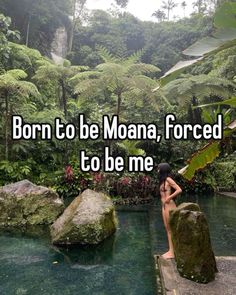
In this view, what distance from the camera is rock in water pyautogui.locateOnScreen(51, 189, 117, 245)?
514 cm

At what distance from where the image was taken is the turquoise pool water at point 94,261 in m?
3.74

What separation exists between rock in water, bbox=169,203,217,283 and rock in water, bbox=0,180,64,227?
3.40 m

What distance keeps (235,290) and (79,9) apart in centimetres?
2471

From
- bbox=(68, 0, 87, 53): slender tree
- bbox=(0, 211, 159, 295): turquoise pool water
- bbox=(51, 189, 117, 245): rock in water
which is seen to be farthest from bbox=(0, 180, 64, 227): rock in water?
bbox=(68, 0, 87, 53): slender tree

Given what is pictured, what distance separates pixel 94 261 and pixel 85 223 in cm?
72

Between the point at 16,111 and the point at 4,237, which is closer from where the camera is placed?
the point at 4,237

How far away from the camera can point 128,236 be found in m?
5.66

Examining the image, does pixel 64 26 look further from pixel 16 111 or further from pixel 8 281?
pixel 8 281

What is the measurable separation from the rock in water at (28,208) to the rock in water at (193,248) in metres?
3.40

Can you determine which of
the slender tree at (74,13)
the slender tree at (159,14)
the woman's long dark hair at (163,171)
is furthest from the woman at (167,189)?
the slender tree at (159,14)

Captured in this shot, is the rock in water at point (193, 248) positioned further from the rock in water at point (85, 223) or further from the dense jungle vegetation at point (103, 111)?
the dense jungle vegetation at point (103, 111)

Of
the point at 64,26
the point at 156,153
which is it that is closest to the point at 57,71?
the point at 156,153

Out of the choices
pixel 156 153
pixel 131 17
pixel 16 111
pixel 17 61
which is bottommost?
pixel 156 153

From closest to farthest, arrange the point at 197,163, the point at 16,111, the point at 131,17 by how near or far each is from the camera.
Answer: the point at 197,163
the point at 16,111
the point at 131,17
